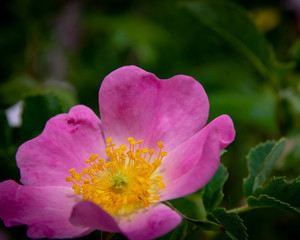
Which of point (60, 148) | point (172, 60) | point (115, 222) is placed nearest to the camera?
point (115, 222)

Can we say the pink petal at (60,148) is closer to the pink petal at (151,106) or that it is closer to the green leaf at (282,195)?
the pink petal at (151,106)

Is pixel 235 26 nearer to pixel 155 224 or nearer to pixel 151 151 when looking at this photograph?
pixel 151 151

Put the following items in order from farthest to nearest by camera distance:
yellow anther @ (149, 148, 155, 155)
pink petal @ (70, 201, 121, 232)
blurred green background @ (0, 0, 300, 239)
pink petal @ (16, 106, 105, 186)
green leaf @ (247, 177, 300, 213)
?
1. blurred green background @ (0, 0, 300, 239)
2. yellow anther @ (149, 148, 155, 155)
3. pink petal @ (16, 106, 105, 186)
4. green leaf @ (247, 177, 300, 213)
5. pink petal @ (70, 201, 121, 232)

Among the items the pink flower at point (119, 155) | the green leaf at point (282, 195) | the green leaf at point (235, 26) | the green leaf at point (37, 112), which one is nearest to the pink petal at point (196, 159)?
the pink flower at point (119, 155)

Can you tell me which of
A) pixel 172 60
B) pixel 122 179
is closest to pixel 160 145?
pixel 122 179

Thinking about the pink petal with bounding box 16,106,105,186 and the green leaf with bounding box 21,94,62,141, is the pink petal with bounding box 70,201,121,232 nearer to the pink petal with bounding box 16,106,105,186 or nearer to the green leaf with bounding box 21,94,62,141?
the pink petal with bounding box 16,106,105,186

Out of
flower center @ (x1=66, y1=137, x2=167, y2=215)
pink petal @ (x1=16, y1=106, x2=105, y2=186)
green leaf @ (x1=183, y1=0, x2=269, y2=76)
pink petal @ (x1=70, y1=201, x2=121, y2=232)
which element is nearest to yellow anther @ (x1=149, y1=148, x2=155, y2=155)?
flower center @ (x1=66, y1=137, x2=167, y2=215)
